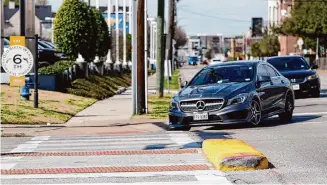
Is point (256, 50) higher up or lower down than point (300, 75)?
A: lower down

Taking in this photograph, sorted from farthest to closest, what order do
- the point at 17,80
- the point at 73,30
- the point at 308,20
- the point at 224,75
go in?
1. the point at 308,20
2. the point at 73,30
3. the point at 17,80
4. the point at 224,75

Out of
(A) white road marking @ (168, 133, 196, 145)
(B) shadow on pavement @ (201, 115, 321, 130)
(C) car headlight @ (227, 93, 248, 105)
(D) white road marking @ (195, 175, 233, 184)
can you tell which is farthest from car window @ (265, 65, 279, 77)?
(D) white road marking @ (195, 175, 233, 184)

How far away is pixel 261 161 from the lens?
35.5 ft

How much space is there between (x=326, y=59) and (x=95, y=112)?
58.2 m

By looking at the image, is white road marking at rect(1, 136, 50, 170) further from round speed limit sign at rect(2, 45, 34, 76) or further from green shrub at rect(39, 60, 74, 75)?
green shrub at rect(39, 60, 74, 75)

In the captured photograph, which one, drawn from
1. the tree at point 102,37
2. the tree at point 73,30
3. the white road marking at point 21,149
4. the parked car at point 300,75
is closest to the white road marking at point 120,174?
the white road marking at point 21,149

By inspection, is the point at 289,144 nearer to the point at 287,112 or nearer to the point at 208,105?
the point at 208,105

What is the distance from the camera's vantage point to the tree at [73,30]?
36.9 m

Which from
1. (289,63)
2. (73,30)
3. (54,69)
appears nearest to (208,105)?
(289,63)

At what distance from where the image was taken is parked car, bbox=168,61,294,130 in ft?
55.7

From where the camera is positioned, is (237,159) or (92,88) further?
(92,88)

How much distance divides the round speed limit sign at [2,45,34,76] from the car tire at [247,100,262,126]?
5.20 metres

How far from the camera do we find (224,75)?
18.5 metres

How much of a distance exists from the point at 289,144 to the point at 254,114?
3.63 metres
